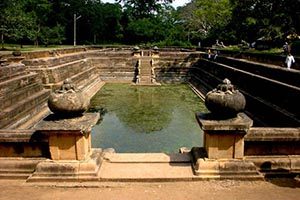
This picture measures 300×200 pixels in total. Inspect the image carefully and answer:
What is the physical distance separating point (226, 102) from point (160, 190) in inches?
63.9

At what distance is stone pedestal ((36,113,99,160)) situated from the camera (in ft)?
16.2

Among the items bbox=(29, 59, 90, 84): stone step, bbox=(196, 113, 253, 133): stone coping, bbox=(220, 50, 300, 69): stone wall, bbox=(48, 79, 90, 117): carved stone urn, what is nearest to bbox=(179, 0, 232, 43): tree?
bbox=(220, 50, 300, 69): stone wall

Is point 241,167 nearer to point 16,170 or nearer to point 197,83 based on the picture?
point 16,170

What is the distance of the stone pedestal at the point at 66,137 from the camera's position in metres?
4.93

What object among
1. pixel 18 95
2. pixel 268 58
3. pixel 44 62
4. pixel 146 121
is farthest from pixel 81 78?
pixel 268 58

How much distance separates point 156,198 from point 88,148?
147 cm

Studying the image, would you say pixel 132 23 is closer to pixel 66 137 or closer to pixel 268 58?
pixel 268 58

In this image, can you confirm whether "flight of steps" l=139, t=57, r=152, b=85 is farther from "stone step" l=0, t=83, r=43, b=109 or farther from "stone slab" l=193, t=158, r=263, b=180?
"stone slab" l=193, t=158, r=263, b=180

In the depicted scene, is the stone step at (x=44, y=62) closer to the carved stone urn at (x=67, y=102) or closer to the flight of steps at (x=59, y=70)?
the flight of steps at (x=59, y=70)

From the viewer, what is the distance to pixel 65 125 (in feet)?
16.3

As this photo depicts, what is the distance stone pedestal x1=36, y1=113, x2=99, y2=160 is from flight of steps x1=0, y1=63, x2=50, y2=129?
14.8 ft

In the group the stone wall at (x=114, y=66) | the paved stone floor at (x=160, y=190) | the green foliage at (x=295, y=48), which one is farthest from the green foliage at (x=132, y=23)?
the paved stone floor at (x=160, y=190)

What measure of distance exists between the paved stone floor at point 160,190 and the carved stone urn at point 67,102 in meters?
1.08

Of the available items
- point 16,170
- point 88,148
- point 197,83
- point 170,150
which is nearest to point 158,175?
point 88,148
